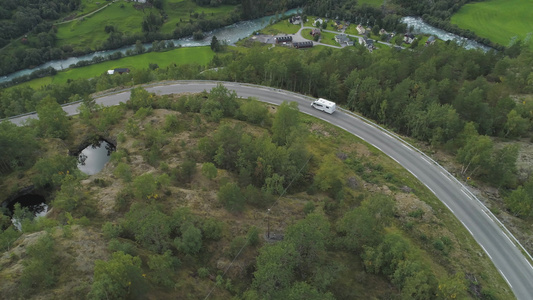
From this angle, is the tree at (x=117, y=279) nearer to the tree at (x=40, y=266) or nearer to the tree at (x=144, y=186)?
the tree at (x=40, y=266)

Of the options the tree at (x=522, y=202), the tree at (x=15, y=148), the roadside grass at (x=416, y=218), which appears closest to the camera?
the roadside grass at (x=416, y=218)

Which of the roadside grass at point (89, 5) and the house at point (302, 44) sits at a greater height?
the roadside grass at point (89, 5)

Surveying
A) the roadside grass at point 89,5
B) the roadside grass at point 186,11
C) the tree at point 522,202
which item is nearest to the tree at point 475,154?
the tree at point 522,202

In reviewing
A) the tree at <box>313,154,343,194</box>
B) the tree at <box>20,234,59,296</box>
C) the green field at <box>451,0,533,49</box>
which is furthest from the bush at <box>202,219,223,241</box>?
the green field at <box>451,0,533,49</box>

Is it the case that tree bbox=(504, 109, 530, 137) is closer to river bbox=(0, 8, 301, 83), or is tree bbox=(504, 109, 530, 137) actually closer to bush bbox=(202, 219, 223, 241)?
bush bbox=(202, 219, 223, 241)

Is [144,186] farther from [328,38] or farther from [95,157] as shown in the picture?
[328,38]

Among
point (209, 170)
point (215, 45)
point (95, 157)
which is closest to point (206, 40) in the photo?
point (215, 45)

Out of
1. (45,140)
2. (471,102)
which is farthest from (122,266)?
(471,102)

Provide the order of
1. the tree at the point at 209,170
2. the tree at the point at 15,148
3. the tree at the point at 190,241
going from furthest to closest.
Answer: the tree at the point at 15,148 < the tree at the point at 209,170 < the tree at the point at 190,241
